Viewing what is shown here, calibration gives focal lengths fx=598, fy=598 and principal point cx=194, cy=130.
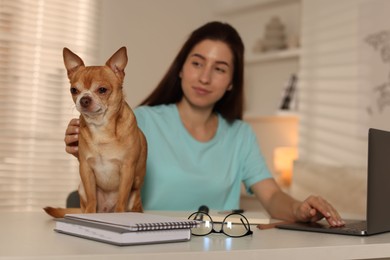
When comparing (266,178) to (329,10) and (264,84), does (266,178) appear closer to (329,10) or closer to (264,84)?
(329,10)

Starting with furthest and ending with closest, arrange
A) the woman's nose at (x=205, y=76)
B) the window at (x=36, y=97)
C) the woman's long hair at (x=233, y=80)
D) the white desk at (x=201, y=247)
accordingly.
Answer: the window at (x=36, y=97)
the woman's long hair at (x=233, y=80)
the woman's nose at (x=205, y=76)
the white desk at (x=201, y=247)

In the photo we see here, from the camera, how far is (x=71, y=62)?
3.80 feet

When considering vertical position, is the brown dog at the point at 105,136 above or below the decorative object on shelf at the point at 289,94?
below

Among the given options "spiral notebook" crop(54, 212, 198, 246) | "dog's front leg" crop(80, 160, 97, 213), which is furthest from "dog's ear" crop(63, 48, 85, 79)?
"spiral notebook" crop(54, 212, 198, 246)

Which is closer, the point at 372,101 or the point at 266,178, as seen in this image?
the point at 266,178

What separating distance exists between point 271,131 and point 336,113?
2.26 ft

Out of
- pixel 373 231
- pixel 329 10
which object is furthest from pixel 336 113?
pixel 373 231

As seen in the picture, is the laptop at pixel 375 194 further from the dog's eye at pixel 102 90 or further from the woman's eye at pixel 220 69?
the woman's eye at pixel 220 69

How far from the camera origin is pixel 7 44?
11.7 ft

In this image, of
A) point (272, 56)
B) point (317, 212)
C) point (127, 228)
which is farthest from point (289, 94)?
point (127, 228)

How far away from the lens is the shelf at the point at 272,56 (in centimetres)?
377

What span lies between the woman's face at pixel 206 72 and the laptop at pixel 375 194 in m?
0.71

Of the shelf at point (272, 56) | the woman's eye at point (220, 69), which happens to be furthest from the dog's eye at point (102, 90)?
the shelf at point (272, 56)

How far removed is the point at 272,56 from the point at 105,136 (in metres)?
2.87
